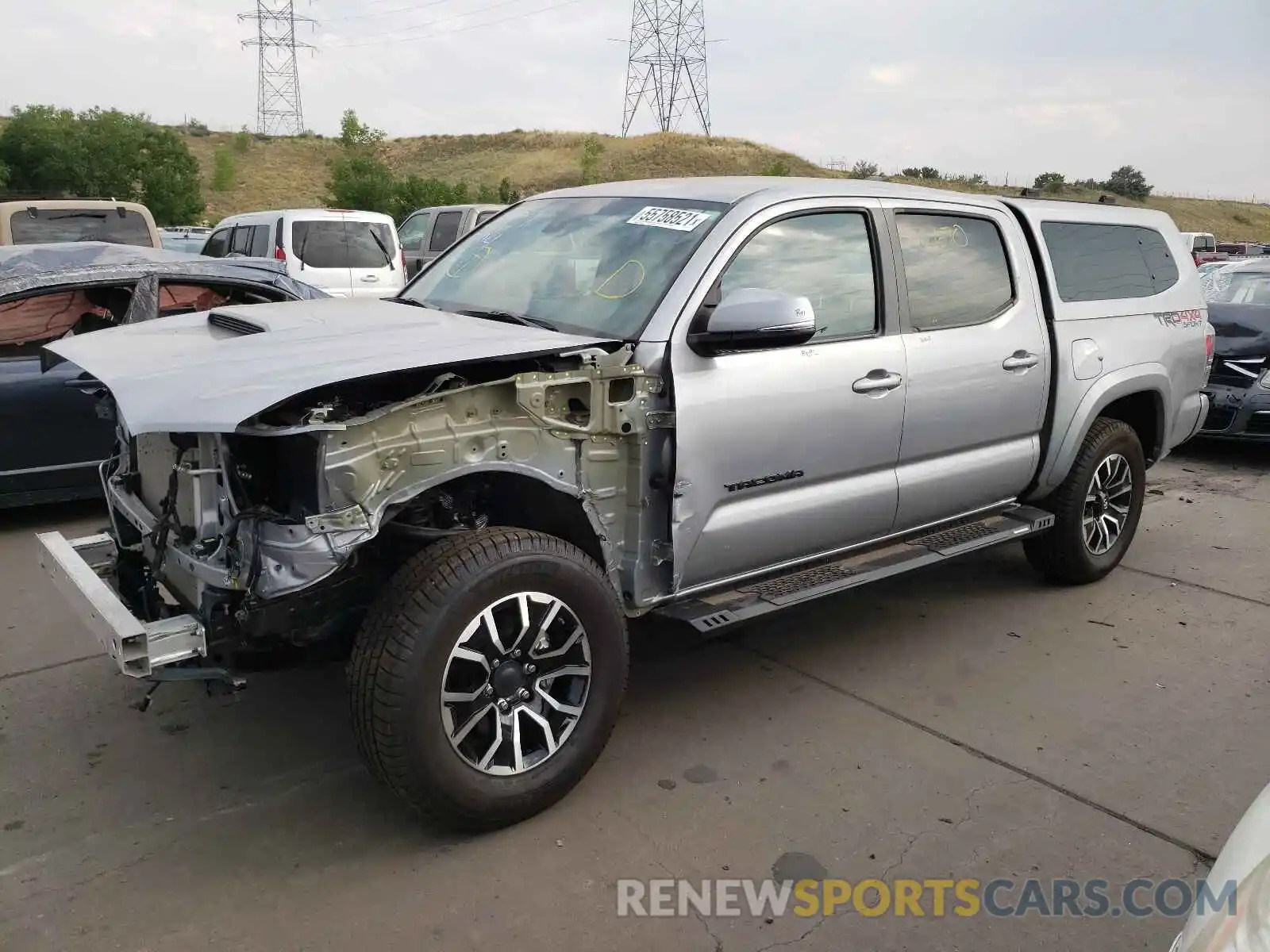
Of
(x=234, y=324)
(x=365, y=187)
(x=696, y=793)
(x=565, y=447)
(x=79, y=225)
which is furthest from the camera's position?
(x=365, y=187)

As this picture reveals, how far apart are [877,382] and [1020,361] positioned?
105 centimetres

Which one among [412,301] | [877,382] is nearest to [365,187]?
[412,301]

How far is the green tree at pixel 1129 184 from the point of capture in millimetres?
59169

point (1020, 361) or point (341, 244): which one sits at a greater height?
point (341, 244)

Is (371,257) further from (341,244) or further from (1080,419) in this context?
(1080,419)

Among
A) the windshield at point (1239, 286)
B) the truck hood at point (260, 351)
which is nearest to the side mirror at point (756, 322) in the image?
the truck hood at point (260, 351)

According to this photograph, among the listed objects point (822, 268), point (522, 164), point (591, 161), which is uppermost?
point (522, 164)

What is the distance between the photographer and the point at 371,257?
43.3ft

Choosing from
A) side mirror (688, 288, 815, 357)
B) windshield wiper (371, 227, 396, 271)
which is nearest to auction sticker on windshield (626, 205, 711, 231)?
side mirror (688, 288, 815, 357)

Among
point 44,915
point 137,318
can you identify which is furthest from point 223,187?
point 44,915

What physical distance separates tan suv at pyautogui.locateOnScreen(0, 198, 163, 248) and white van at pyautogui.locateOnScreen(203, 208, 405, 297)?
213cm

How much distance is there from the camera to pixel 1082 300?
5023 mm

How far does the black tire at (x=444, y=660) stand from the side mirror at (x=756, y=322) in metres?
0.85

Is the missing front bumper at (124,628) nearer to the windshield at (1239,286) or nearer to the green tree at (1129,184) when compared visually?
the windshield at (1239,286)
